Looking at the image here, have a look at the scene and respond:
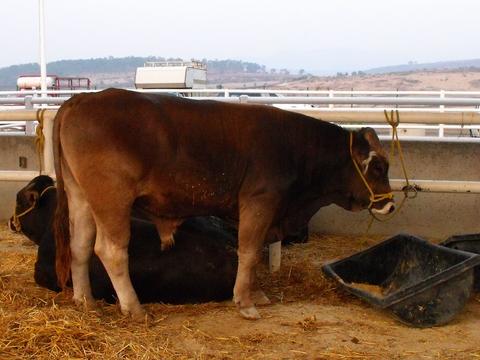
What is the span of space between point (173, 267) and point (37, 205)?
2089mm

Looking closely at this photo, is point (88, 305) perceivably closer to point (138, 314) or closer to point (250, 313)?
point (138, 314)

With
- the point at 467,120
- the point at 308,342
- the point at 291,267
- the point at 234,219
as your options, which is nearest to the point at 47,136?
the point at 234,219

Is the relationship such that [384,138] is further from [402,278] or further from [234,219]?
[234,219]

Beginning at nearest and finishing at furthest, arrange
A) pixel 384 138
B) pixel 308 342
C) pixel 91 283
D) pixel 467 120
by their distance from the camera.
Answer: pixel 308 342 → pixel 91 283 → pixel 467 120 → pixel 384 138

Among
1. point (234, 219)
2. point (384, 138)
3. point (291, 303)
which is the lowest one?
point (291, 303)

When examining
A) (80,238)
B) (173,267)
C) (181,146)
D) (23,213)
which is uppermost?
(181,146)

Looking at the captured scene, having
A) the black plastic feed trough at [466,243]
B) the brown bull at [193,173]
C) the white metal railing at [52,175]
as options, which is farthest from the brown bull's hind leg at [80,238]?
the black plastic feed trough at [466,243]

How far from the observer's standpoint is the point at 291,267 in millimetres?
6801

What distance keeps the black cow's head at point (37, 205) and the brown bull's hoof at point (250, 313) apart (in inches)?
101

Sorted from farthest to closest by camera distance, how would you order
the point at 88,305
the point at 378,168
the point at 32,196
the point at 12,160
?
the point at 12,160, the point at 32,196, the point at 378,168, the point at 88,305

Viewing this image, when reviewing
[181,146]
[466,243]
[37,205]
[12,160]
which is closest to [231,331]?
[181,146]

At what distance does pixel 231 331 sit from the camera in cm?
505

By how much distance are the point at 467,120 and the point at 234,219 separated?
2384 mm

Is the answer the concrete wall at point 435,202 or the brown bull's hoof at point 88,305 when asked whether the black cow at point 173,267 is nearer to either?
the brown bull's hoof at point 88,305
